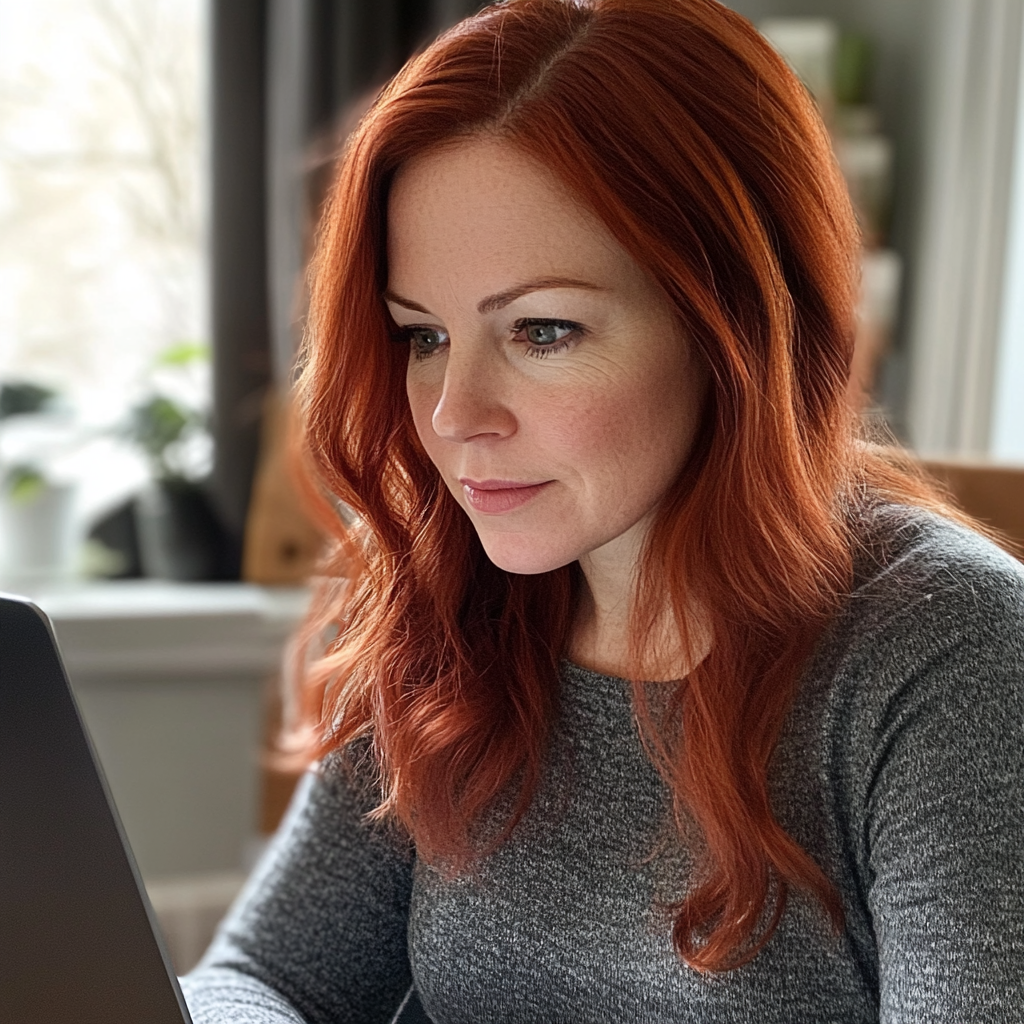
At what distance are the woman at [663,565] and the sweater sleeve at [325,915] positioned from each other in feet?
0.06

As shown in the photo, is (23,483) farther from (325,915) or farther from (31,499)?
(325,915)

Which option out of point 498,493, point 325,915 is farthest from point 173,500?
point 498,493

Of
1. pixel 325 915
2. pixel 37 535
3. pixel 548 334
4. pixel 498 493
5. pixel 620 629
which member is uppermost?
pixel 548 334

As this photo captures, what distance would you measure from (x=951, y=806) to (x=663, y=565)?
0.25m

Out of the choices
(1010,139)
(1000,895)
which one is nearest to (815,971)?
(1000,895)

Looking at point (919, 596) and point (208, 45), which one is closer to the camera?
point (919, 596)

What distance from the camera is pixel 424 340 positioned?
928 mm

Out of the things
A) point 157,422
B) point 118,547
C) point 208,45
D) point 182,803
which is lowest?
point 182,803

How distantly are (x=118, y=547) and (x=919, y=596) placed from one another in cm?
184

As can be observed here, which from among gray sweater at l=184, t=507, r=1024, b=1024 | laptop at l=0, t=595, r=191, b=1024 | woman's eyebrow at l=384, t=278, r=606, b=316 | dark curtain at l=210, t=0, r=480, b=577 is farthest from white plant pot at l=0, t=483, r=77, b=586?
laptop at l=0, t=595, r=191, b=1024

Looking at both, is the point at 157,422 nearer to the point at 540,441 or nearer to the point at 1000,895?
the point at 540,441

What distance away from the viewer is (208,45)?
212 centimetres

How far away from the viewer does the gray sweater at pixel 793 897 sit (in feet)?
2.44

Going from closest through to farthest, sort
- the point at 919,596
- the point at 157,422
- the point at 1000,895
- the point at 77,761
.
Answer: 1. the point at 77,761
2. the point at 1000,895
3. the point at 919,596
4. the point at 157,422
